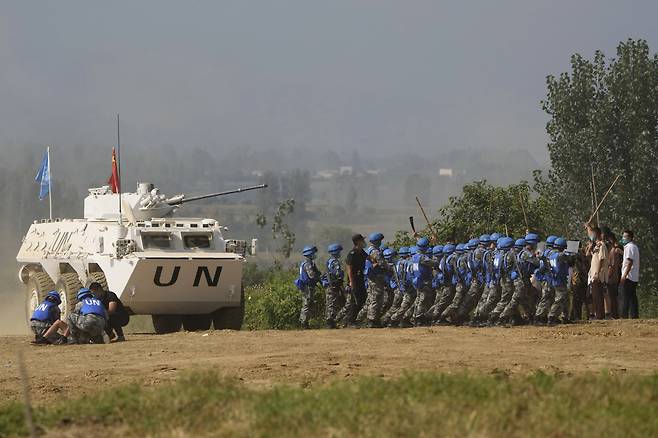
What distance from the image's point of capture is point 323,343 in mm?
18156

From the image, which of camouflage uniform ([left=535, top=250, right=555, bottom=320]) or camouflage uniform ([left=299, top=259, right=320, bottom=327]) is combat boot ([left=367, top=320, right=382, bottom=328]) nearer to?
camouflage uniform ([left=299, top=259, right=320, bottom=327])

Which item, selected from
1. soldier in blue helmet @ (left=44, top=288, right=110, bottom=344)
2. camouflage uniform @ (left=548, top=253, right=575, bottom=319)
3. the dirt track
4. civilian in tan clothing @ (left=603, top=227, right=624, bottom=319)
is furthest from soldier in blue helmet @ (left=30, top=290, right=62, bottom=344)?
civilian in tan clothing @ (left=603, top=227, right=624, bottom=319)

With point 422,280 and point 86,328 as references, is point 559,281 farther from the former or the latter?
point 86,328

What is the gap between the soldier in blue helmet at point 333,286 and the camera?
21.6 metres

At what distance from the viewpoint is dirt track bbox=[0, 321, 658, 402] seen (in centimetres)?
1460

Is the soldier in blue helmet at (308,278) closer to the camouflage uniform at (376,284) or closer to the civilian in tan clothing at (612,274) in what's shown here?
the camouflage uniform at (376,284)

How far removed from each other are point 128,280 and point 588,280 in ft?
24.9

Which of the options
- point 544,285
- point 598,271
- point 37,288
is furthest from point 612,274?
point 37,288

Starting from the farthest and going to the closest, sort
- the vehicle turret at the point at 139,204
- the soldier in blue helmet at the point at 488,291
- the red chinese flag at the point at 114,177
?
the red chinese flag at the point at 114,177
the vehicle turret at the point at 139,204
the soldier in blue helmet at the point at 488,291

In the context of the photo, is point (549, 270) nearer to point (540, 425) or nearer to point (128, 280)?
point (128, 280)

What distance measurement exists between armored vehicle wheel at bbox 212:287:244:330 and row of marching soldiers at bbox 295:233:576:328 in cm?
163

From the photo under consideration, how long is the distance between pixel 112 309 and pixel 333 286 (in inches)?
141

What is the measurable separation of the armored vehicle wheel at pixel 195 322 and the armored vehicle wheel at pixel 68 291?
219cm

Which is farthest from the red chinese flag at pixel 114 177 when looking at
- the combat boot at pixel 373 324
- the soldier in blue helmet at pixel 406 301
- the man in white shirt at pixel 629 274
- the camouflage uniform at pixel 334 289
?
the man in white shirt at pixel 629 274
